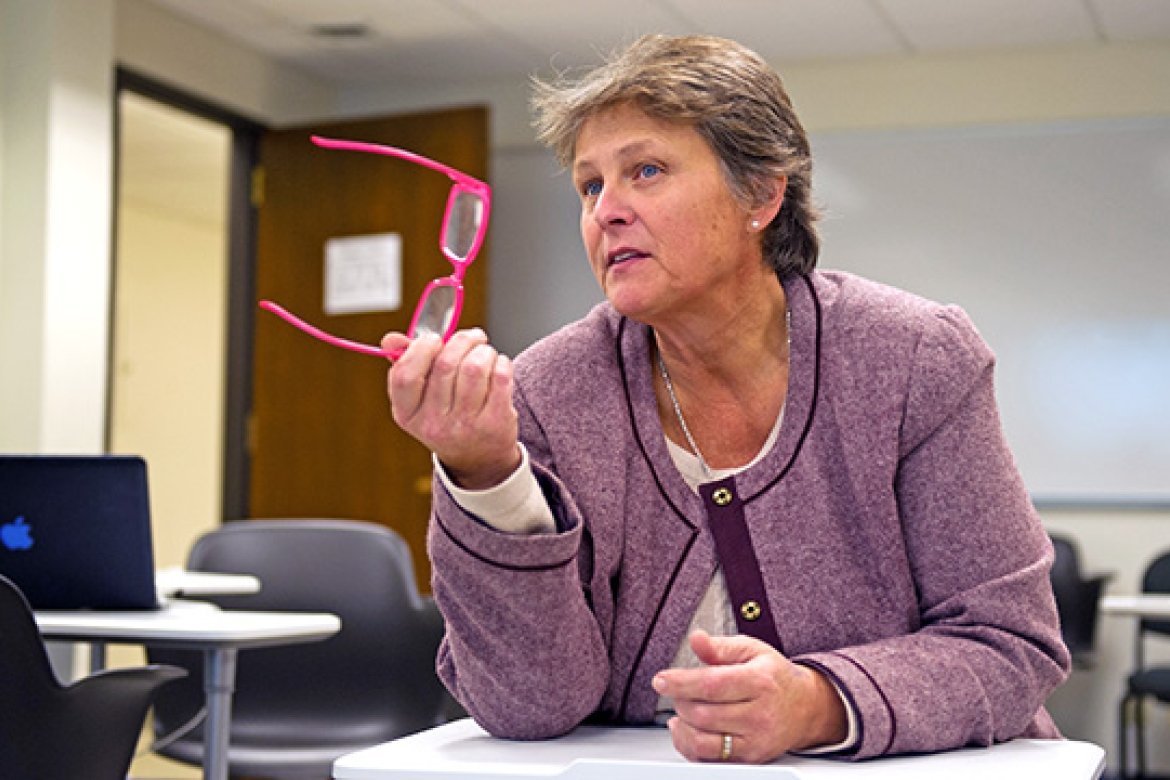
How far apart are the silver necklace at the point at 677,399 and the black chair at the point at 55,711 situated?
0.96 m

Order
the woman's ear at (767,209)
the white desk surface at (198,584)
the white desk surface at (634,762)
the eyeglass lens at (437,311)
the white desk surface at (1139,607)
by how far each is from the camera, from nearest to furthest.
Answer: the white desk surface at (634,762) < the eyeglass lens at (437,311) < the woman's ear at (767,209) < the white desk surface at (198,584) < the white desk surface at (1139,607)

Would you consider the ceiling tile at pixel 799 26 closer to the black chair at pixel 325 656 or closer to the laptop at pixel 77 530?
the black chair at pixel 325 656

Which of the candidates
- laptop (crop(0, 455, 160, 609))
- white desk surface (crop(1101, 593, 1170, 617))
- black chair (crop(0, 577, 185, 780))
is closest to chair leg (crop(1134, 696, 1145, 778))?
white desk surface (crop(1101, 593, 1170, 617))

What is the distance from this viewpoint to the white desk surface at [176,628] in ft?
7.66

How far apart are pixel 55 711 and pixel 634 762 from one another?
1257mm

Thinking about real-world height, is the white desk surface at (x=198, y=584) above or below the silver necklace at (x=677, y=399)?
below

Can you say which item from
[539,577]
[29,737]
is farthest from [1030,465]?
[539,577]

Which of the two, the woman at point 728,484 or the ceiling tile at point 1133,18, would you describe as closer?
the woman at point 728,484

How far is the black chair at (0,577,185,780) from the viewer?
82.7 inches

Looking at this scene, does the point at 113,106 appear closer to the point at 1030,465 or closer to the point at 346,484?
the point at 346,484

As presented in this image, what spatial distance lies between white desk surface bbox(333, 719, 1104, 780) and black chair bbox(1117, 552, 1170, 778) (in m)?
3.52

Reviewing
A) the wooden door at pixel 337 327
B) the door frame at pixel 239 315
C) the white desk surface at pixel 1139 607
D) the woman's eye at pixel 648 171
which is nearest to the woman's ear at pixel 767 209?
the woman's eye at pixel 648 171

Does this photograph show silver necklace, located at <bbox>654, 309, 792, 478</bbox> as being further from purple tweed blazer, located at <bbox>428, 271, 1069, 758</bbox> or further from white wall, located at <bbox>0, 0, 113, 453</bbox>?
white wall, located at <bbox>0, 0, 113, 453</bbox>

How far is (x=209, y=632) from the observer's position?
2.32 metres
